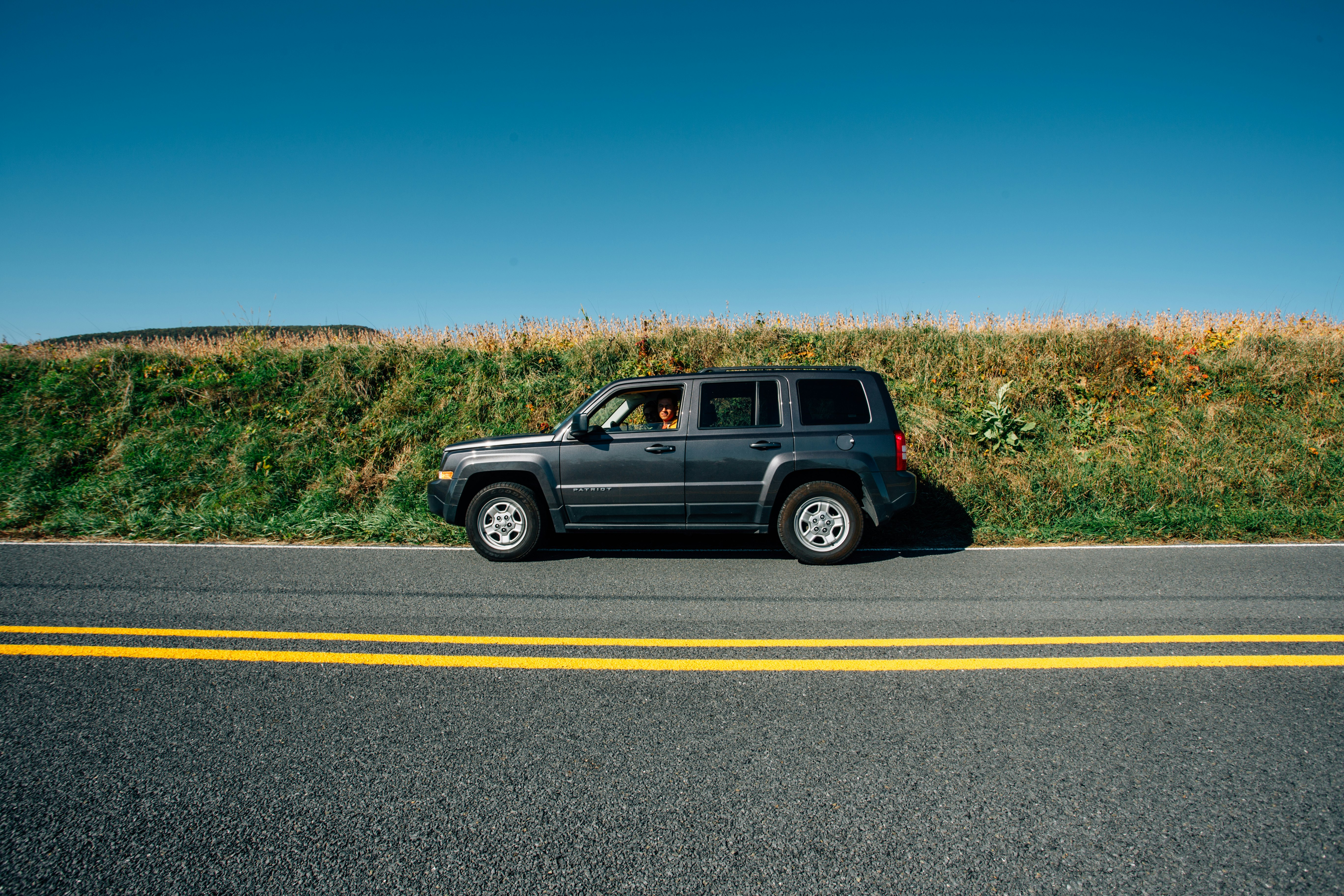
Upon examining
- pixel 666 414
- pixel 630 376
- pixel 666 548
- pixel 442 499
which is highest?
pixel 630 376

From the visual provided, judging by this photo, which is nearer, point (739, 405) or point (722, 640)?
point (722, 640)

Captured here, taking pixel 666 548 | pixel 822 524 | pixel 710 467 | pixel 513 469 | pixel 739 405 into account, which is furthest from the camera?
pixel 666 548

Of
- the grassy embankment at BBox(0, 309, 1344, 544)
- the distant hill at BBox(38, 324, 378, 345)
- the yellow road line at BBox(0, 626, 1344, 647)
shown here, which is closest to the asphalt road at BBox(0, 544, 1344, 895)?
the yellow road line at BBox(0, 626, 1344, 647)

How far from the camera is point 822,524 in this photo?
6.36 meters

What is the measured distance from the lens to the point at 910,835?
2.26 m

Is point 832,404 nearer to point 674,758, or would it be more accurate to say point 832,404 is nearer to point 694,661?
point 694,661

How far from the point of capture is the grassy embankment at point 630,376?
8.20 m

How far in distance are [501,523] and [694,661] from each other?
135 inches

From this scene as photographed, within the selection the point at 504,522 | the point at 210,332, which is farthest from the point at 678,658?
the point at 210,332

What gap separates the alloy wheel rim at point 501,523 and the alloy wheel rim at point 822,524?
2843 mm

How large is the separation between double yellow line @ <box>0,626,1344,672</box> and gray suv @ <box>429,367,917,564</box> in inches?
89.8

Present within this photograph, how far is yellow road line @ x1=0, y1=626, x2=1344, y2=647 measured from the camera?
402cm

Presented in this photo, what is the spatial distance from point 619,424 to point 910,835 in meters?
4.94

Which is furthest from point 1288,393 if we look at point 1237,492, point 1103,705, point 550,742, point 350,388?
point 350,388
